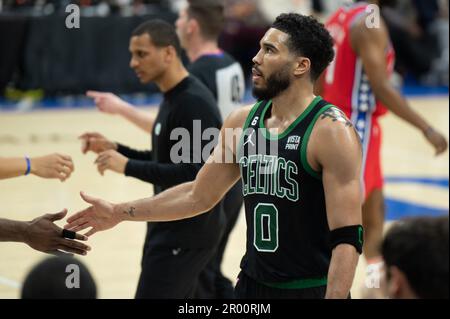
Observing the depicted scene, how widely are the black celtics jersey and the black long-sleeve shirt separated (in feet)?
4.38

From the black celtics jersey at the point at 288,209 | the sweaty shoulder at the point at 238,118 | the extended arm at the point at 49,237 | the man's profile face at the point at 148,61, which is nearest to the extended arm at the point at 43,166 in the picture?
the extended arm at the point at 49,237

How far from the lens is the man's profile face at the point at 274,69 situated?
446cm

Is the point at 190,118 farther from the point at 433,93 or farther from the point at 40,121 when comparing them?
the point at 433,93

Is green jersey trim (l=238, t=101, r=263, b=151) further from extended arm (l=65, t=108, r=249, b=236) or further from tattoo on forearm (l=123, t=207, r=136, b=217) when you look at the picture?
tattoo on forearm (l=123, t=207, r=136, b=217)

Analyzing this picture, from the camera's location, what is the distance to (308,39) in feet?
14.7

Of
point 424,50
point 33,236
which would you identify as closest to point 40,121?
point 424,50

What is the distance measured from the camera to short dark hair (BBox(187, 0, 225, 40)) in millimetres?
7418

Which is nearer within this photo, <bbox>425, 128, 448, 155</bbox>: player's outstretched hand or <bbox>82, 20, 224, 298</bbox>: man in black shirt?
<bbox>82, 20, 224, 298</bbox>: man in black shirt

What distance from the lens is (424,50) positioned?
20.5 metres

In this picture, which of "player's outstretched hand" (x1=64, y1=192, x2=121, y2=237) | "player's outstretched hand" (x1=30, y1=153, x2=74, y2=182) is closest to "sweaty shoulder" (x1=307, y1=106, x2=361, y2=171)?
"player's outstretched hand" (x1=64, y1=192, x2=121, y2=237)

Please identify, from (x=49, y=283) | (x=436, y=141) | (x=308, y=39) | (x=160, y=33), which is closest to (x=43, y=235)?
(x=308, y=39)

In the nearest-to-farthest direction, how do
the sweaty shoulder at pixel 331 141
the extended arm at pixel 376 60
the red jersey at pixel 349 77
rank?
the sweaty shoulder at pixel 331 141
the extended arm at pixel 376 60
the red jersey at pixel 349 77

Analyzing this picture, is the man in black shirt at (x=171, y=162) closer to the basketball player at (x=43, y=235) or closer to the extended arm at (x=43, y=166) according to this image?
the extended arm at (x=43, y=166)

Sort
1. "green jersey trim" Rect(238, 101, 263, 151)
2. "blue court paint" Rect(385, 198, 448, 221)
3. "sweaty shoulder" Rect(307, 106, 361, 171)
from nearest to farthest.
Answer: "sweaty shoulder" Rect(307, 106, 361, 171) < "green jersey trim" Rect(238, 101, 263, 151) < "blue court paint" Rect(385, 198, 448, 221)
